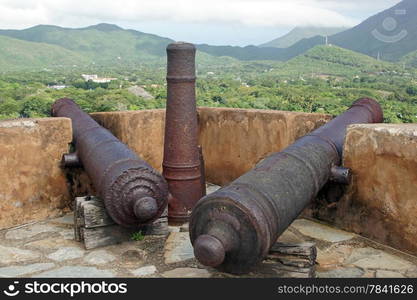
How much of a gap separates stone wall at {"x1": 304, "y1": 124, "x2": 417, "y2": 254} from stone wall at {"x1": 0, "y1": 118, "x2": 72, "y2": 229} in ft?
8.61

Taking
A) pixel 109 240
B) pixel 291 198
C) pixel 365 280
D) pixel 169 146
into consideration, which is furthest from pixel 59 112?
pixel 365 280

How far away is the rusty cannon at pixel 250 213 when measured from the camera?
2713mm

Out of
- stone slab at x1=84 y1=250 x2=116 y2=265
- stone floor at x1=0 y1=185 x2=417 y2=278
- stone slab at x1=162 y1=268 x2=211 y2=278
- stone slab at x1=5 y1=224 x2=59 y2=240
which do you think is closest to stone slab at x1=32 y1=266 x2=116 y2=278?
stone floor at x1=0 y1=185 x2=417 y2=278

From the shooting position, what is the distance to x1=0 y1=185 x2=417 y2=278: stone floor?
337cm

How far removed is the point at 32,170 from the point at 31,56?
6968 inches

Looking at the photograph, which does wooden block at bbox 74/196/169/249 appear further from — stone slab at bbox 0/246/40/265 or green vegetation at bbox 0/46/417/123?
green vegetation at bbox 0/46/417/123

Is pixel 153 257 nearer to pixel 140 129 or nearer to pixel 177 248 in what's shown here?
pixel 177 248

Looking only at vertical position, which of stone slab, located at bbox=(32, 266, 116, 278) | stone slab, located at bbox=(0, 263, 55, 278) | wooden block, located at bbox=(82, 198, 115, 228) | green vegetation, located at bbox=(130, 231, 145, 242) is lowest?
stone slab, located at bbox=(0, 263, 55, 278)

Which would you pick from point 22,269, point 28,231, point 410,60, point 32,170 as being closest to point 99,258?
point 22,269

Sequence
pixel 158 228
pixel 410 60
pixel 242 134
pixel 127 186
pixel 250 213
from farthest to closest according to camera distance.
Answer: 1. pixel 410 60
2. pixel 242 134
3. pixel 158 228
4. pixel 127 186
5. pixel 250 213

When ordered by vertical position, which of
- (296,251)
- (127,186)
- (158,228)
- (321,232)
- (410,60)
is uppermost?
(410,60)

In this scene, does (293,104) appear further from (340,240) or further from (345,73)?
(345,73)

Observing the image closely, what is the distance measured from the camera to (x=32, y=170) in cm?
461

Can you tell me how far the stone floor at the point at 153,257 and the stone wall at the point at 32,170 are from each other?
0.28 meters
